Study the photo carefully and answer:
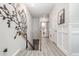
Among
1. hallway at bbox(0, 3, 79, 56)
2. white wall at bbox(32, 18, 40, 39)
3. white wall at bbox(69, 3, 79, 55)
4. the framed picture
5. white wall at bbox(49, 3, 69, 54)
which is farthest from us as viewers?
white wall at bbox(32, 18, 40, 39)

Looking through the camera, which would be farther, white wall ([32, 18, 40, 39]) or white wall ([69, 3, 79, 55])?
white wall ([32, 18, 40, 39])

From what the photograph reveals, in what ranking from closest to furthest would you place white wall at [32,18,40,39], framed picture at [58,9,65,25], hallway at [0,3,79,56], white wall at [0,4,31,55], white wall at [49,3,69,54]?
white wall at [0,4,31,55], hallway at [0,3,79,56], white wall at [49,3,69,54], framed picture at [58,9,65,25], white wall at [32,18,40,39]

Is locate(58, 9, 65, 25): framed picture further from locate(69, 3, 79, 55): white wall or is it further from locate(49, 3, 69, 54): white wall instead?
locate(69, 3, 79, 55): white wall

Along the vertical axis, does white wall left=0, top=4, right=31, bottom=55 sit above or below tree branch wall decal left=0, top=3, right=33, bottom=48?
below

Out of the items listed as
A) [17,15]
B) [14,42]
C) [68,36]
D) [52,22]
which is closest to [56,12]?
[52,22]

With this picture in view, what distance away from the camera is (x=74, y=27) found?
1901 mm

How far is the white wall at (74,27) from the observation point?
1886 mm

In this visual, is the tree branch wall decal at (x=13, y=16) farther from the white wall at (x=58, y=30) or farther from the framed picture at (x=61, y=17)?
the framed picture at (x=61, y=17)

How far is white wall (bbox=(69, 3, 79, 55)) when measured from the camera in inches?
74.2

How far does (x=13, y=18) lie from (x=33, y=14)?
108cm

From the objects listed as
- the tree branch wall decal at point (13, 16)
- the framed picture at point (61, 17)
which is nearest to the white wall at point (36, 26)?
the tree branch wall decal at point (13, 16)

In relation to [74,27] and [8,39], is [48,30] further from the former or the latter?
[8,39]

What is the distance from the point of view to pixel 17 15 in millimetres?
2168

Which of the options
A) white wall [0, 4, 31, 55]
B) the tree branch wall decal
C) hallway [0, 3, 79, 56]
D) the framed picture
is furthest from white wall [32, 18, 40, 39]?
white wall [0, 4, 31, 55]
